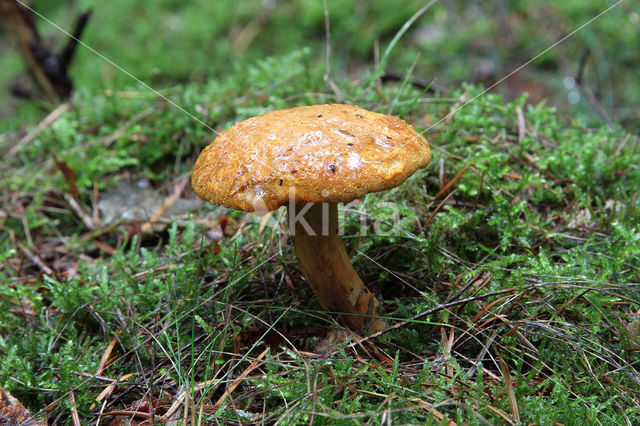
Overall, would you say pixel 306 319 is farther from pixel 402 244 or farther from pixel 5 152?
pixel 5 152

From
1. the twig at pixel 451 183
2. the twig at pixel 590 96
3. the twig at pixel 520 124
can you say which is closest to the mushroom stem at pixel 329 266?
the twig at pixel 451 183

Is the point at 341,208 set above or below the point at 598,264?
above

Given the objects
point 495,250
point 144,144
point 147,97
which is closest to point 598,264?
point 495,250

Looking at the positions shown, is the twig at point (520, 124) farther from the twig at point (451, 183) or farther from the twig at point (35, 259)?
the twig at point (35, 259)

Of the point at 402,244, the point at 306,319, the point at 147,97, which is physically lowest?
the point at 306,319

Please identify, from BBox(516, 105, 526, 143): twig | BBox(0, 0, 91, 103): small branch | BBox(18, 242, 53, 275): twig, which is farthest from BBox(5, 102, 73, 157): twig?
BBox(516, 105, 526, 143): twig

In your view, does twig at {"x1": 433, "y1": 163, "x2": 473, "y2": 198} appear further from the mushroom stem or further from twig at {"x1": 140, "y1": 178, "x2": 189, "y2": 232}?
twig at {"x1": 140, "y1": 178, "x2": 189, "y2": 232}

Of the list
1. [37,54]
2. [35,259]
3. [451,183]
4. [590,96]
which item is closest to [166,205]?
[35,259]
